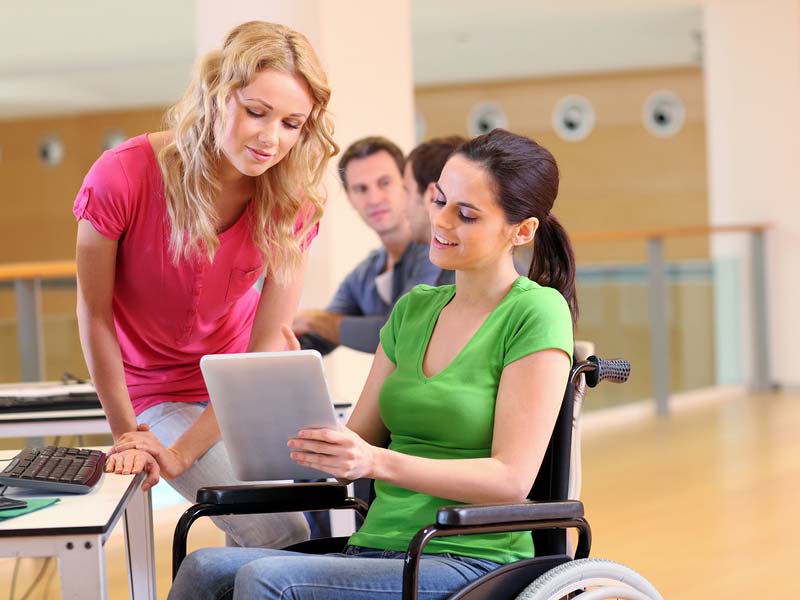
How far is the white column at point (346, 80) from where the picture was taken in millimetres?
4492

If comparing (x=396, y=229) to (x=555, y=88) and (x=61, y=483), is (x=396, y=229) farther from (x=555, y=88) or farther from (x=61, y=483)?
→ (x=555, y=88)

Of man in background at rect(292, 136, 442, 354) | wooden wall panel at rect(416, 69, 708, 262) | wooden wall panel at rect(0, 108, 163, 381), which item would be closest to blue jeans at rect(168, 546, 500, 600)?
man in background at rect(292, 136, 442, 354)

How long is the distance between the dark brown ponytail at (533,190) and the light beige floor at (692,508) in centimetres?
101

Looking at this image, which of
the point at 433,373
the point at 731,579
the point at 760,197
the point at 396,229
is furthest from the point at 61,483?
the point at 760,197

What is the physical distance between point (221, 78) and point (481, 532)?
87cm

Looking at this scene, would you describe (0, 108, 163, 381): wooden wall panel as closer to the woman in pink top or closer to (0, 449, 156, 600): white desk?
the woman in pink top

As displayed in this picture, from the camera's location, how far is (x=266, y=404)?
1.65 m

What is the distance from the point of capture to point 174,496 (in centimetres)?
413

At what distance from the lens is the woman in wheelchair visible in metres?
1.61

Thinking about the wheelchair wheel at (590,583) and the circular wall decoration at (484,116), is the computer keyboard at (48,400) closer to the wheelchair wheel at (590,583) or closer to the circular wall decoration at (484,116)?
the wheelchair wheel at (590,583)

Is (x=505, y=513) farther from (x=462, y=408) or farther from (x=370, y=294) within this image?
(x=370, y=294)

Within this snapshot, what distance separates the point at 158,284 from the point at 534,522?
86cm

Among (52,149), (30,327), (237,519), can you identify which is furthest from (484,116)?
(237,519)

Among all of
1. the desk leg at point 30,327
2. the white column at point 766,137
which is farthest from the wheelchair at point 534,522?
the white column at point 766,137
